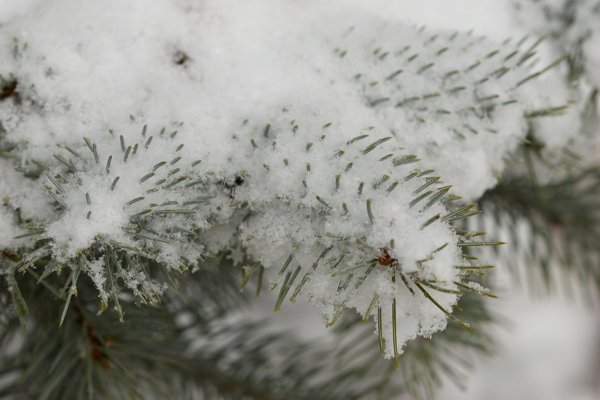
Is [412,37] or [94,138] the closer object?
[94,138]

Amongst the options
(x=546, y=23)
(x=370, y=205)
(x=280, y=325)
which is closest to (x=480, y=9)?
(x=546, y=23)

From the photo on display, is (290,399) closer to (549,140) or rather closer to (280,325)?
(549,140)

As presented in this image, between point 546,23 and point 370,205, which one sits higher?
point 546,23

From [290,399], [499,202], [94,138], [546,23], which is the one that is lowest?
[290,399]

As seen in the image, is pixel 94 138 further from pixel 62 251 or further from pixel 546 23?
pixel 546 23

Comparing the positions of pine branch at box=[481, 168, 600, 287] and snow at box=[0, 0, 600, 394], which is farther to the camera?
pine branch at box=[481, 168, 600, 287]

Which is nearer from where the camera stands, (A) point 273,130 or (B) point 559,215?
(A) point 273,130

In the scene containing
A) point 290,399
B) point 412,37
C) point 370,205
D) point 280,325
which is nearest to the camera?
point 370,205

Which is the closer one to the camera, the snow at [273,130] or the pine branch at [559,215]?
the snow at [273,130]

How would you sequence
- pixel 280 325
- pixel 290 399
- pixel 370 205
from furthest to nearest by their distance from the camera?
1. pixel 280 325
2. pixel 290 399
3. pixel 370 205
